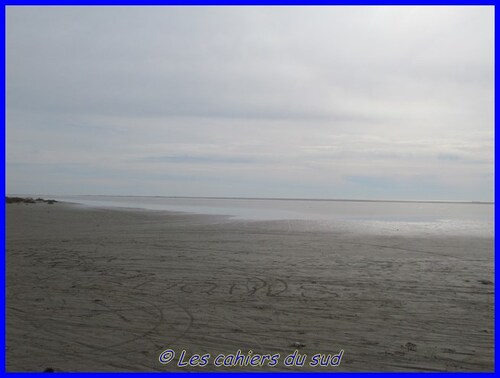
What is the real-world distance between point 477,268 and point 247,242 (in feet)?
29.4

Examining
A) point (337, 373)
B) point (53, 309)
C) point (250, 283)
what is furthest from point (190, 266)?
point (337, 373)

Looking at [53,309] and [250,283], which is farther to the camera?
[250,283]

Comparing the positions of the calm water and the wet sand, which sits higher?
the wet sand

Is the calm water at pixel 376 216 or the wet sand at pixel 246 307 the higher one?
the wet sand at pixel 246 307

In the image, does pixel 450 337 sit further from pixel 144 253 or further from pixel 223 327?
pixel 144 253

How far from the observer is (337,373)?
19.5ft

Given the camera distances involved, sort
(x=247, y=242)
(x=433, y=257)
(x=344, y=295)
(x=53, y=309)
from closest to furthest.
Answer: (x=53, y=309) < (x=344, y=295) < (x=433, y=257) < (x=247, y=242)

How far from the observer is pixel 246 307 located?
8.67 meters

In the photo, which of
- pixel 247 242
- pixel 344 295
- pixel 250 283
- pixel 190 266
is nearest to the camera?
pixel 344 295

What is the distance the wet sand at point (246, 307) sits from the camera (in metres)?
6.40

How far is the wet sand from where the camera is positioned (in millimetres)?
6402

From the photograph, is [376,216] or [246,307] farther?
[376,216]

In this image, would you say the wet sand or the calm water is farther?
the calm water

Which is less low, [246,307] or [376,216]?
[246,307]
